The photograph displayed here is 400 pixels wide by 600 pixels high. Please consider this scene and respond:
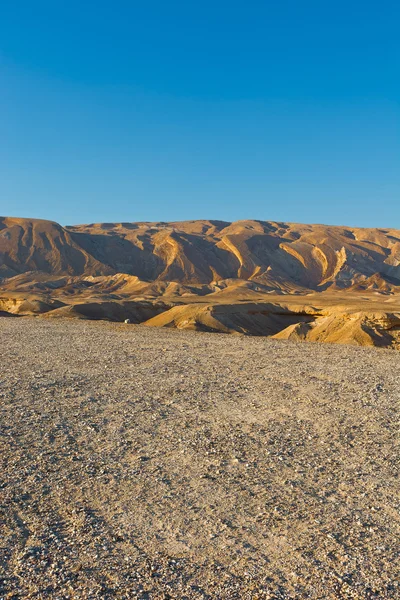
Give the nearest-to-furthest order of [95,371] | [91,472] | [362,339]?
[91,472], [95,371], [362,339]

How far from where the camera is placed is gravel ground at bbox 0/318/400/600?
5.50 meters

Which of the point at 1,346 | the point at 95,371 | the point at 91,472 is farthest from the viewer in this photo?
the point at 1,346

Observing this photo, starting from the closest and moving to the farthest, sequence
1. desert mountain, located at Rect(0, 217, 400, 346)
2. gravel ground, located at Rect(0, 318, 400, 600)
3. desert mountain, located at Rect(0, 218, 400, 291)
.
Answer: gravel ground, located at Rect(0, 318, 400, 600) < desert mountain, located at Rect(0, 217, 400, 346) < desert mountain, located at Rect(0, 218, 400, 291)

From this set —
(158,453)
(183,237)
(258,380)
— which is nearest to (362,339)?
(258,380)

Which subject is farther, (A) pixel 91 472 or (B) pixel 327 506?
(A) pixel 91 472

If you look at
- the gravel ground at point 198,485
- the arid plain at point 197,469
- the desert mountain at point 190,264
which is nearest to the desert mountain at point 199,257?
the desert mountain at point 190,264

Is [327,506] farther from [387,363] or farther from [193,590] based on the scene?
[387,363]

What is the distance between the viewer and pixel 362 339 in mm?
27641

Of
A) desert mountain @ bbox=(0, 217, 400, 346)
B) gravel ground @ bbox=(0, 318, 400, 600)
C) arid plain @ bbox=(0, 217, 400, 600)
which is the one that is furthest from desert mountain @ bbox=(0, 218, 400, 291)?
gravel ground @ bbox=(0, 318, 400, 600)

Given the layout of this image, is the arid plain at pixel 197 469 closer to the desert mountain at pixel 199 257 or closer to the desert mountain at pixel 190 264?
the desert mountain at pixel 190 264

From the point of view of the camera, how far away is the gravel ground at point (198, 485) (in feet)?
18.0

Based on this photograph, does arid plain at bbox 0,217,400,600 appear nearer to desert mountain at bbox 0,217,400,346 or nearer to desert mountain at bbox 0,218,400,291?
desert mountain at bbox 0,217,400,346

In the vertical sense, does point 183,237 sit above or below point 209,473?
above

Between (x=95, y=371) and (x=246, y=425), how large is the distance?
679 centimetres
